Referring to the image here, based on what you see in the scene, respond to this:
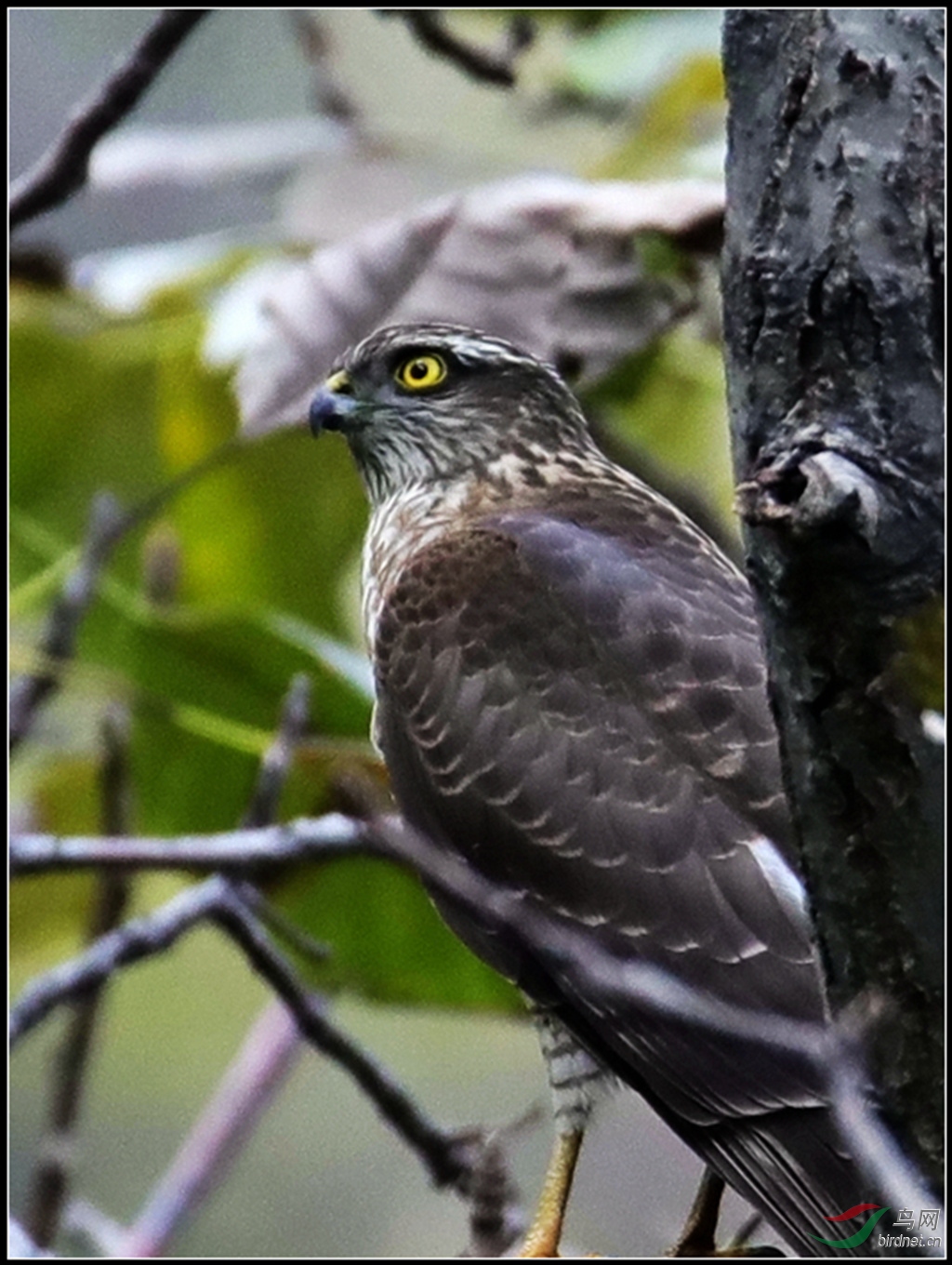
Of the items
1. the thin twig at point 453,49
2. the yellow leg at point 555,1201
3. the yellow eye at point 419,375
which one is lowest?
the yellow leg at point 555,1201

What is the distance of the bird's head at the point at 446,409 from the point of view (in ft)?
13.6

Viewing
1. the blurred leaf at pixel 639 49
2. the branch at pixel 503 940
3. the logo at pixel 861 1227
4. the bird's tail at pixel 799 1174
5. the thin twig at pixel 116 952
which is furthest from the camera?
the blurred leaf at pixel 639 49

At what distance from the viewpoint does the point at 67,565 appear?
4.54 m

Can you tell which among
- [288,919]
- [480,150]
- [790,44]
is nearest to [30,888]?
[288,919]

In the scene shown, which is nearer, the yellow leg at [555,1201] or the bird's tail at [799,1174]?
the bird's tail at [799,1174]

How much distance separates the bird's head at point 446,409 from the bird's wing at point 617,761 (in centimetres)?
52

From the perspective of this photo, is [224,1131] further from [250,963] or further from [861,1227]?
[861,1227]

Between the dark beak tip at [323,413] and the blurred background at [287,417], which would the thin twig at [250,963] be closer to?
the blurred background at [287,417]

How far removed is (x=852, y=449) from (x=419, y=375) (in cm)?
251

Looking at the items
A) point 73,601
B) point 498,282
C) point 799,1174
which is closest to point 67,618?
point 73,601

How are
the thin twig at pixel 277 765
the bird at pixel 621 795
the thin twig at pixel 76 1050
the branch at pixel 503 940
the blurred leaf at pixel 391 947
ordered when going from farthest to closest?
the blurred leaf at pixel 391 947 < the thin twig at pixel 76 1050 < the thin twig at pixel 277 765 < the bird at pixel 621 795 < the branch at pixel 503 940

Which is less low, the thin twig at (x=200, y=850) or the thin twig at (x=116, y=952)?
the thin twig at (x=200, y=850)

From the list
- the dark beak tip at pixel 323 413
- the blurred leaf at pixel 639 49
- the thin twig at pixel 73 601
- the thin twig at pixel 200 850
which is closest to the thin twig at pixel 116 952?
the thin twig at pixel 200 850

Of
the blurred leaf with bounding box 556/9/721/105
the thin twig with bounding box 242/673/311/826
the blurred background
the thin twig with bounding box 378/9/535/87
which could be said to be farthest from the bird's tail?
the blurred leaf with bounding box 556/9/721/105
